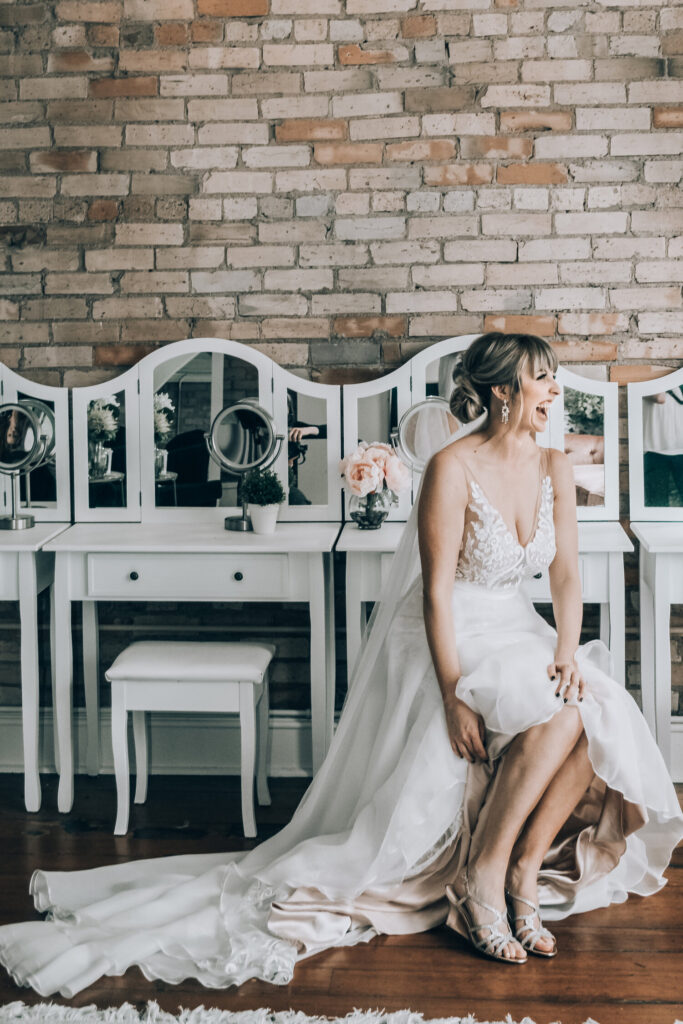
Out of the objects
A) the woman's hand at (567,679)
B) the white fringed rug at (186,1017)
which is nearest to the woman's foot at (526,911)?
the white fringed rug at (186,1017)

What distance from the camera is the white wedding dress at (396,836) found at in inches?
81.4

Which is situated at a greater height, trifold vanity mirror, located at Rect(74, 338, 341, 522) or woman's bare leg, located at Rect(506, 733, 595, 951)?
trifold vanity mirror, located at Rect(74, 338, 341, 522)

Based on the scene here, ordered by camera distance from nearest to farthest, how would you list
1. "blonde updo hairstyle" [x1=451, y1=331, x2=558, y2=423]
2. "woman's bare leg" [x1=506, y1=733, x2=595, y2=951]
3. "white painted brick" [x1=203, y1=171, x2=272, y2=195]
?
"woman's bare leg" [x1=506, y1=733, x2=595, y2=951] → "blonde updo hairstyle" [x1=451, y1=331, x2=558, y2=423] → "white painted brick" [x1=203, y1=171, x2=272, y2=195]

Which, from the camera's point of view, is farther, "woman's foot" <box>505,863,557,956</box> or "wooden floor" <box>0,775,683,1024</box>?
"woman's foot" <box>505,863,557,956</box>

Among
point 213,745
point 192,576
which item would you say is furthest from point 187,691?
point 213,745

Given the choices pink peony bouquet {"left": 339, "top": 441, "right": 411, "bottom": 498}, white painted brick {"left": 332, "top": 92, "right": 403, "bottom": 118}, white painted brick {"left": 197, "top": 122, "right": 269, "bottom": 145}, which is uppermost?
white painted brick {"left": 332, "top": 92, "right": 403, "bottom": 118}

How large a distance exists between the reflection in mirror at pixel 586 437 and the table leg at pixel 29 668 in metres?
1.66

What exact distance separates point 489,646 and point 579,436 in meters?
1.07

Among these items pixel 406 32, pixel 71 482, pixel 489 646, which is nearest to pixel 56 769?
pixel 71 482

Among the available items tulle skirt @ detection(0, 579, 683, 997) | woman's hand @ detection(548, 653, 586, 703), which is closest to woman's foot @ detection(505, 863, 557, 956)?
tulle skirt @ detection(0, 579, 683, 997)

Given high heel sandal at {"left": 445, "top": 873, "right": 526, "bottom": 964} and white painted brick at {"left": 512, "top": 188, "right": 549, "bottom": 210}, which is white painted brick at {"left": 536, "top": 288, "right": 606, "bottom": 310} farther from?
high heel sandal at {"left": 445, "top": 873, "right": 526, "bottom": 964}

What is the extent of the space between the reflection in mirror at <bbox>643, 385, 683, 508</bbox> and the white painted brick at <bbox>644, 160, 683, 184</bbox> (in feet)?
2.13

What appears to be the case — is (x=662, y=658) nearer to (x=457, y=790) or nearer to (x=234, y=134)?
(x=457, y=790)

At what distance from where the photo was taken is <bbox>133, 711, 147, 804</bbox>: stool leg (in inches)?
118
